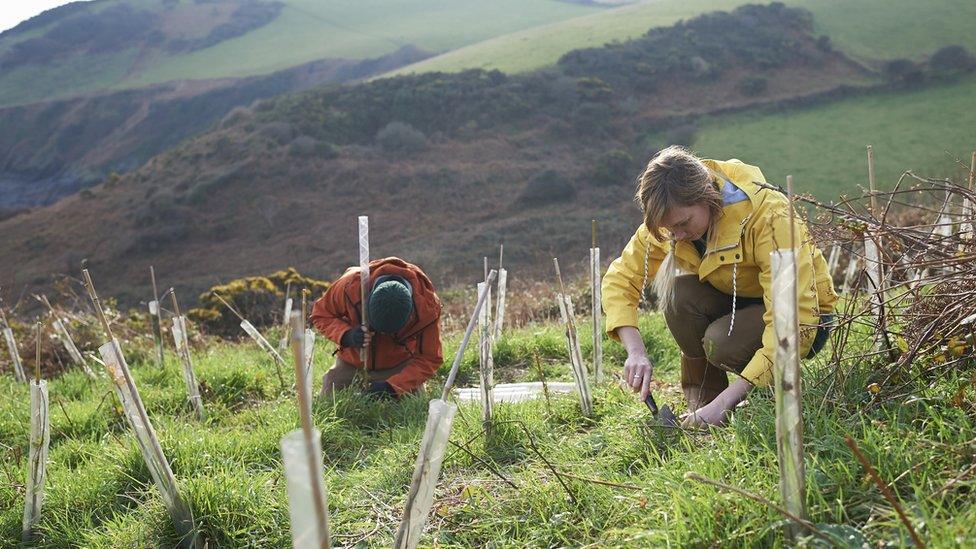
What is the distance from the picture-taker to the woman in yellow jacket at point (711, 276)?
2.70 m

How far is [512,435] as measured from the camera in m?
3.12

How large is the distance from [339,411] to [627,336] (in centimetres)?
171

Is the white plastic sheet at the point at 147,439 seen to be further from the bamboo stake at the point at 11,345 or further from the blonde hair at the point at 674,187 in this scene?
the bamboo stake at the point at 11,345

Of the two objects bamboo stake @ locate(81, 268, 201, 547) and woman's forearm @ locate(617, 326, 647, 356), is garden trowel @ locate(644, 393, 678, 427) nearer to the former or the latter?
woman's forearm @ locate(617, 326, 647, 356)

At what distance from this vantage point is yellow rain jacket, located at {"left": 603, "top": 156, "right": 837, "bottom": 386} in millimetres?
2668

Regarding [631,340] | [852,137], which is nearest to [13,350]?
[631,340]

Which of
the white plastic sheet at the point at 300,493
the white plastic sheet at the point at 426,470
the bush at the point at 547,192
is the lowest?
the bush at the point at 547,192

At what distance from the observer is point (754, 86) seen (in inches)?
1164

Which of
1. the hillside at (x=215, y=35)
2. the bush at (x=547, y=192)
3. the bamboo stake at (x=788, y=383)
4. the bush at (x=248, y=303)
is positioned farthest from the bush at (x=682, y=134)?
the bamboo stake at (x=788, y=383)

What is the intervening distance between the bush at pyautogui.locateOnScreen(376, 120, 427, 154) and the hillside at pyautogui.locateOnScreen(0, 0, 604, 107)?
2160 cm

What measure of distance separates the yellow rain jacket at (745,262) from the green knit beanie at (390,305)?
1.32 meters

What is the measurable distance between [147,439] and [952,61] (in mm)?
33072

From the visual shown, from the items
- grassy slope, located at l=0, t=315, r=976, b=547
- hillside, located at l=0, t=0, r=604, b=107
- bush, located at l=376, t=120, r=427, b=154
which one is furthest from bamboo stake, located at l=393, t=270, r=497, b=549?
hillside, located at l=0, t=0, r=604, b=107

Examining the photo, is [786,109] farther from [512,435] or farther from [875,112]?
[512,435]
